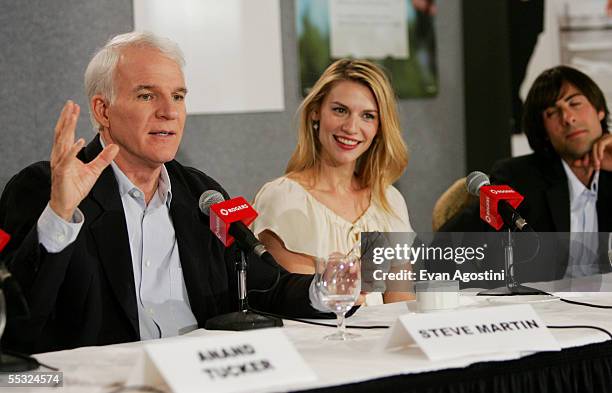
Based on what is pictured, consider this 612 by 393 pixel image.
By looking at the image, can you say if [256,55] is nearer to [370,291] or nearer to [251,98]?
[251,98]

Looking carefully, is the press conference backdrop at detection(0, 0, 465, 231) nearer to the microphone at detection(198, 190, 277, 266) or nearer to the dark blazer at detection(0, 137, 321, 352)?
the dark blazer at detection(0, 137, 321, 352)

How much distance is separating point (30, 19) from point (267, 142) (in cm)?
129

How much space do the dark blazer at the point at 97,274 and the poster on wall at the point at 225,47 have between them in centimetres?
157

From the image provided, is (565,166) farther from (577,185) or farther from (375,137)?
(375,137)

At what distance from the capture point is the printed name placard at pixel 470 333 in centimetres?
192

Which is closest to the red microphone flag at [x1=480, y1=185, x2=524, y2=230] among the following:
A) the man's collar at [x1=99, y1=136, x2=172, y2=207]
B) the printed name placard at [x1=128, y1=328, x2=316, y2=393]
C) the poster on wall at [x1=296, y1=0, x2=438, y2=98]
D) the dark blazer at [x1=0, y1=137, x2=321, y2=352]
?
the dark blazer at [x1=0, y1=137, x2=321, y2=352]

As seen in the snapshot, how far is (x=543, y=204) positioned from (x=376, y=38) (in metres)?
1.50

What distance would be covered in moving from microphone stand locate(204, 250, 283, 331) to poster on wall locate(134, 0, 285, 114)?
1.97m

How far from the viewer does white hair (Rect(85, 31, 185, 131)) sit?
2754mm

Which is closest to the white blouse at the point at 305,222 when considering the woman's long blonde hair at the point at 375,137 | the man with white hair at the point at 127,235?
the woman's long blonde hair at the point at 375,137

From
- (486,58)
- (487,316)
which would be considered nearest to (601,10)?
(486,58)

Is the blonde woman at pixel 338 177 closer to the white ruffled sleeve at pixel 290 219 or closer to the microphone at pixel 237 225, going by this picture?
the white ruffled sleeve at pixel 290 219

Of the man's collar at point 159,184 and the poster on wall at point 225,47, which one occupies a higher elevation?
the poster on wall at point 225,47

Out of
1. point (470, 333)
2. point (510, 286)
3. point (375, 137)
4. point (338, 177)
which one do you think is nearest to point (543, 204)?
point (375, 137)
